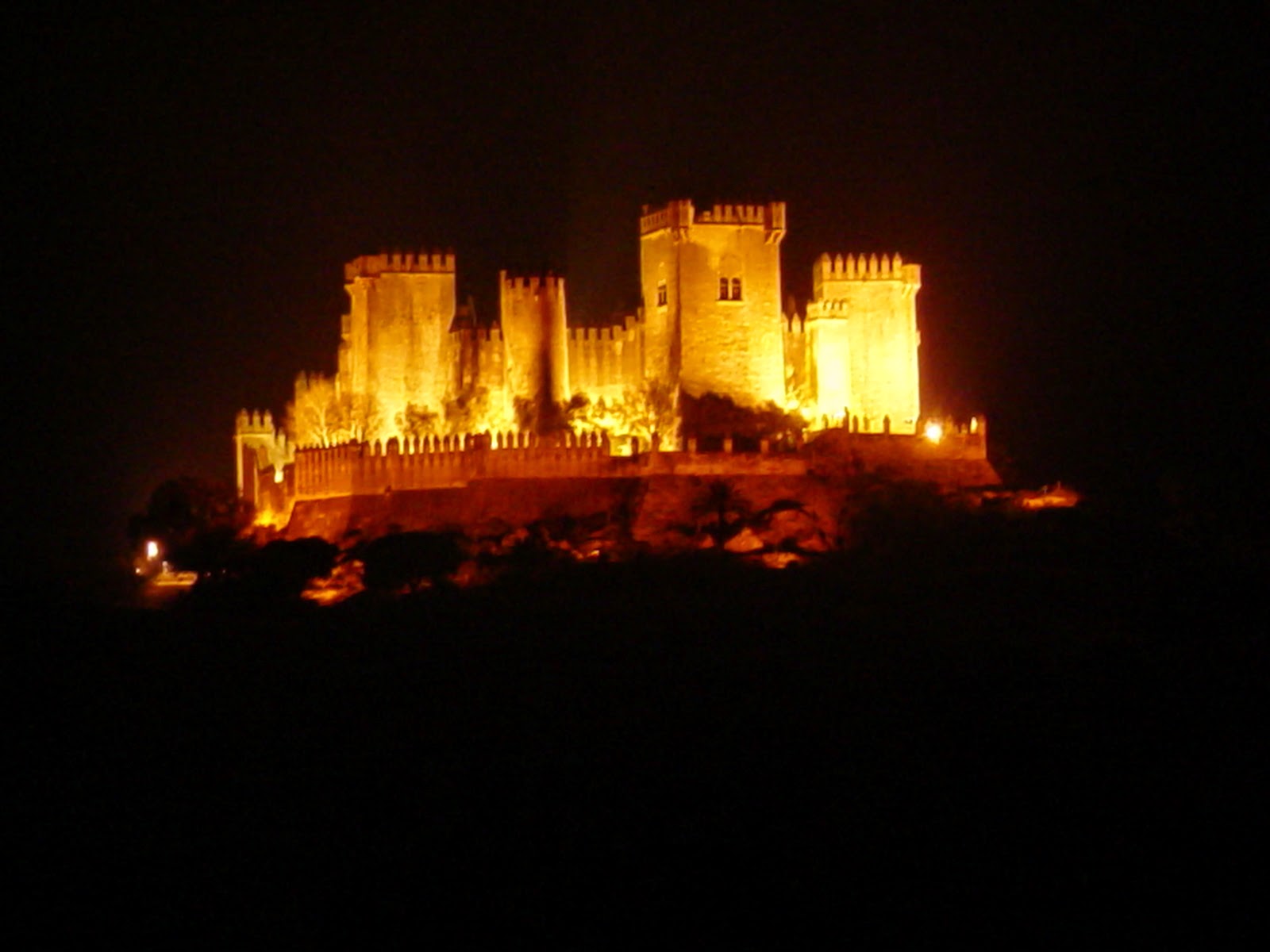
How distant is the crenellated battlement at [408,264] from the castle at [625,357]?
0.04 meters

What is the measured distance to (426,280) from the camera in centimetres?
6744

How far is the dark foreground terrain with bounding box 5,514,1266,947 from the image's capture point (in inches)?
1790

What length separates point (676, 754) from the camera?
52.4 m

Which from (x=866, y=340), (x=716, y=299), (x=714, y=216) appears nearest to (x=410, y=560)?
(x=716, y=299)

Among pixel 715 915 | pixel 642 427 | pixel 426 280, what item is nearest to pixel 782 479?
pixel 642 427

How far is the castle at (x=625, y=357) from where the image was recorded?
65625 mm

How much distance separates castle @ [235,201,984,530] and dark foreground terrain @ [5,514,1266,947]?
19.3ft

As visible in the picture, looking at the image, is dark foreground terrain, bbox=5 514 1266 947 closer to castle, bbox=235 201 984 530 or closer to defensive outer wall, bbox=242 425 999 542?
defensive outer wall, bbox=242 425 999 542

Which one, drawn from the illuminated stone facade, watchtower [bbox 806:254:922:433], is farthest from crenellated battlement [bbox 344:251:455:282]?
watchtower [bbox 806:254:922:433]

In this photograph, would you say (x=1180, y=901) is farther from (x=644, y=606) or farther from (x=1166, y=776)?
(x=644, y=606)

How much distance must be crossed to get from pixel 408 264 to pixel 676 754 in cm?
1886

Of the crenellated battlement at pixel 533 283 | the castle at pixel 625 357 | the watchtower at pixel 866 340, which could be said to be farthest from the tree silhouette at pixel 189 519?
the watchtower at pixel 866 340

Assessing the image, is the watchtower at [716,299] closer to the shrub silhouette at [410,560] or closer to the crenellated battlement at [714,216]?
the crenellated battlement at [714,216]

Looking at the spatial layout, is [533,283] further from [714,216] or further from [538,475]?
[538,475]
